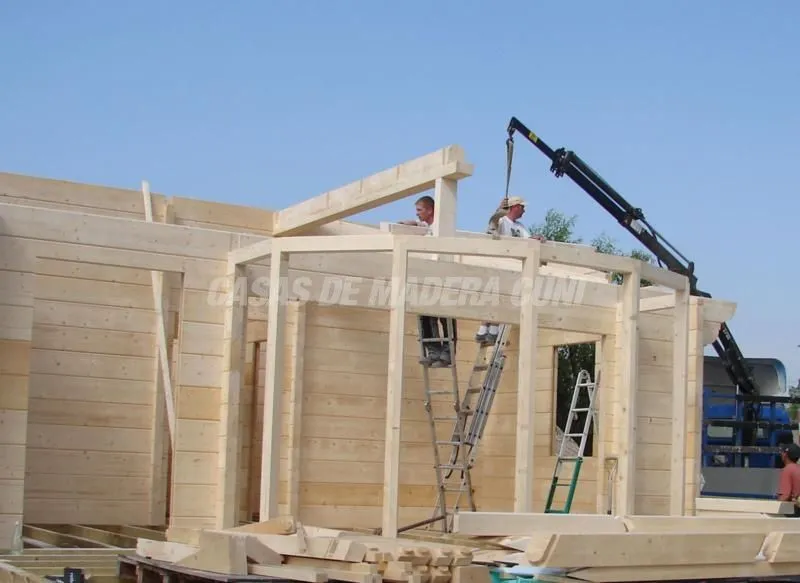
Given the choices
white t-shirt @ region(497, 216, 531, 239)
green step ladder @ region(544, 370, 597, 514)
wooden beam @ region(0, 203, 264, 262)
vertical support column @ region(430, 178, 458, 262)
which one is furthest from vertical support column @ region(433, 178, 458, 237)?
green step ladder @ region(544, 370, 597, 514)

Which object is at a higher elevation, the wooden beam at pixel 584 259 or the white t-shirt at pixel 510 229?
the white t-shirt at pixel 510 229

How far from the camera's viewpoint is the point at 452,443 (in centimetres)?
1174

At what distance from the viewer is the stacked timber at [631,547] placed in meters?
7.44

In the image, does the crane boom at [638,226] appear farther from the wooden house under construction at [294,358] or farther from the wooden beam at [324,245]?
the wooden beam at [324,245]

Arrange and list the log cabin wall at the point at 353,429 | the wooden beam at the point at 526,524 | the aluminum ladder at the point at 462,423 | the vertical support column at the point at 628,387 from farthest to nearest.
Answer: the aluminum ladder at the point at 462,423
the log cabin wall at the point at 353,429
the vertical support column at the point at 628,387
the wooden beam at the point at 526,524

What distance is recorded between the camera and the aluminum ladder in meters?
11.9

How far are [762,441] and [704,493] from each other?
1.52 meters

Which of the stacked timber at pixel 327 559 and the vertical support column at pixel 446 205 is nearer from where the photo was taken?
the stacked timber at pixel 327 559

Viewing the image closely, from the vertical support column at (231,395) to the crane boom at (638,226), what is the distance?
7.19m

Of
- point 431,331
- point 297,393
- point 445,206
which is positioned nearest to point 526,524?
point 445,206

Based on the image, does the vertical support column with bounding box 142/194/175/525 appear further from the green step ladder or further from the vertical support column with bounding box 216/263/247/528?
the green step ladder

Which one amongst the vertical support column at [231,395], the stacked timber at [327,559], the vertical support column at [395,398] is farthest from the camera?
the vertical support column at [231,395]

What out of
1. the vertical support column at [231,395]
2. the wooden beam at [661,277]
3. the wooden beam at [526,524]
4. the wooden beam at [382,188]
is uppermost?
the wooden beam at [382,188]

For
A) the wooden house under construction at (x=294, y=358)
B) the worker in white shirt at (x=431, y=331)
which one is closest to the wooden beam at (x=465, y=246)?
the wooden house under construction at (x=294, y=358)
